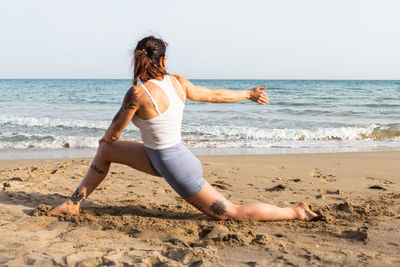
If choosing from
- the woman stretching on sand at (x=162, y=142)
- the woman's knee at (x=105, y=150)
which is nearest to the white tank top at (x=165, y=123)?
the woman stretching on sand at (x=162, y=142)

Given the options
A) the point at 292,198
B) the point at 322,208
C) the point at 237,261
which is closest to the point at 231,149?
the point at 292,198

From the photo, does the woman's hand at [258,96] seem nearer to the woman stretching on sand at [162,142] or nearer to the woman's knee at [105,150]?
the woman stretching on sand at [162,142]

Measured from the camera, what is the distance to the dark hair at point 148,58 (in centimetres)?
282

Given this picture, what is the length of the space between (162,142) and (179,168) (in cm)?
26

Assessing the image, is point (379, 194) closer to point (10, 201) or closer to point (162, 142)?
point (162, 142)

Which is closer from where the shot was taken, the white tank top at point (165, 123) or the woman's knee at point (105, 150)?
the white tank top at point (165, 123)

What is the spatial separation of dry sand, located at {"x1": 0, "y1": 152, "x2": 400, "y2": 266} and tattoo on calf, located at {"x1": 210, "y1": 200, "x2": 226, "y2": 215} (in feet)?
0.35

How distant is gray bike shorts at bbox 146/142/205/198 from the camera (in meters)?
3.00

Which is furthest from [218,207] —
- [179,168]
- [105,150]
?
[105,150]

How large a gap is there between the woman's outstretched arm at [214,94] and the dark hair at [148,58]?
28 centimetres

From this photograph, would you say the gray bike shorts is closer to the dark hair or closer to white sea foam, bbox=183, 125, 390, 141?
the dark hair

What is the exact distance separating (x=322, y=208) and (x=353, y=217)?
35 centimetres

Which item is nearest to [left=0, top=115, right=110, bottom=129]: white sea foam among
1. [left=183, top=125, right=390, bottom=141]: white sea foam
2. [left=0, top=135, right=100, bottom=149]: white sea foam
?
[left=0, top=135, right=100, bottom=149]: white sea foam

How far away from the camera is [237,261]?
2.48 meters
